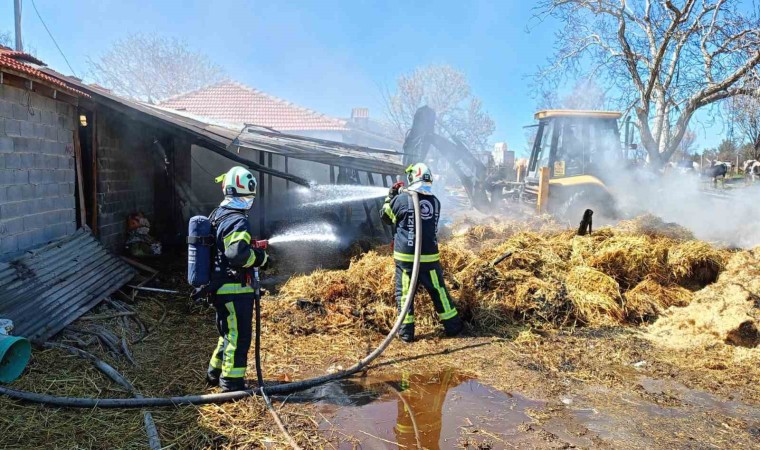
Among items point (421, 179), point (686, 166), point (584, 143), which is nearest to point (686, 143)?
point (686, 166)

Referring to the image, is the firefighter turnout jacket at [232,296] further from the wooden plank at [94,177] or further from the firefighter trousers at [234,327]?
the wooden plank at [94,177]

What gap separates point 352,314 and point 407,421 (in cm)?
235

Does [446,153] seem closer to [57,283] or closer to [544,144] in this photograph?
[544,144]

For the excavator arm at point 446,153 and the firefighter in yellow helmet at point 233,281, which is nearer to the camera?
the firefighter in yellow helmet at point 233,281

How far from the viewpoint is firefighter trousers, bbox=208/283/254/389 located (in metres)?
4.07

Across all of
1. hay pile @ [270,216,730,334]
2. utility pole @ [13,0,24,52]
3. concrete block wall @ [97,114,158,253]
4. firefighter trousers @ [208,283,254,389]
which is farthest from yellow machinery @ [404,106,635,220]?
utility pole @ [13,0,24,52]

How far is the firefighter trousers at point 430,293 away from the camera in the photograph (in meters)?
5.68

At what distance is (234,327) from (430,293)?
8.14 ft

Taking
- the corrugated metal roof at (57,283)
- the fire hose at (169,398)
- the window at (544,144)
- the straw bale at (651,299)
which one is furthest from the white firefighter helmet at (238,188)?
the window at (544,144)

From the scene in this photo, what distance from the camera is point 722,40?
41.9ft

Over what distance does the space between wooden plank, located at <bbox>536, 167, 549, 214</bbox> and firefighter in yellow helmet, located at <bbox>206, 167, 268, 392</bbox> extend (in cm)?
885

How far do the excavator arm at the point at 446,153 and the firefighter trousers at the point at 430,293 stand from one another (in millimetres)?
7474

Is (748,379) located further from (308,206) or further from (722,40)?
(722,40)

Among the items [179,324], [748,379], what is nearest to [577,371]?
[748,379]
